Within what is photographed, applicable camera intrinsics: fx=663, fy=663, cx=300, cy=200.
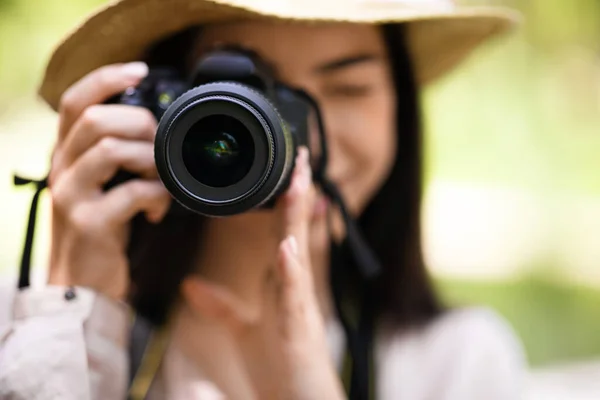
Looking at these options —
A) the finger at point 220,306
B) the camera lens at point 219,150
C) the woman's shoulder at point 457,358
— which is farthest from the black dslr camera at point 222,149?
the woman's shoulder at point 457,358

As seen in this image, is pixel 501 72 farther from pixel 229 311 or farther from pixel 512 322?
pixel 229 311

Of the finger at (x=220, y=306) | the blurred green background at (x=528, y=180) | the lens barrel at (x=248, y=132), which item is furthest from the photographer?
the blurred green background at (x=528, y=180)

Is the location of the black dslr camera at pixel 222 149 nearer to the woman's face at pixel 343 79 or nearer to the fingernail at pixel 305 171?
the fingernail at pixel 305 171

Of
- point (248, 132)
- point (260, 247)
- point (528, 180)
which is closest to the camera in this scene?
point (248, 132)

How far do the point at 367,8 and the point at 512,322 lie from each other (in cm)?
59

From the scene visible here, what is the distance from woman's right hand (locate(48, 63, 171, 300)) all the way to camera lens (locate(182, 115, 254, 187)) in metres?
0.08

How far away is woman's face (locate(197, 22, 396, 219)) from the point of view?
601 mm

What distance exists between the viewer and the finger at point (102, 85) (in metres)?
0.54

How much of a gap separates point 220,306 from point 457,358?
0.26 m

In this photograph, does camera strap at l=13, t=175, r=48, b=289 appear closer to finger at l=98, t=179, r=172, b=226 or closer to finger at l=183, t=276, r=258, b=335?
finger at l=98, t=179, r=172, b=226

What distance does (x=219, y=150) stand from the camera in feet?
1.57

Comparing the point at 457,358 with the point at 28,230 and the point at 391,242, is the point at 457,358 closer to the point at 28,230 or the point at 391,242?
the point at 391,242

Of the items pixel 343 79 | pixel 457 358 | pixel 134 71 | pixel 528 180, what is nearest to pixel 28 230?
pixel 134 71

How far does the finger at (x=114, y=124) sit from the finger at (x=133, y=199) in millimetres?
39
